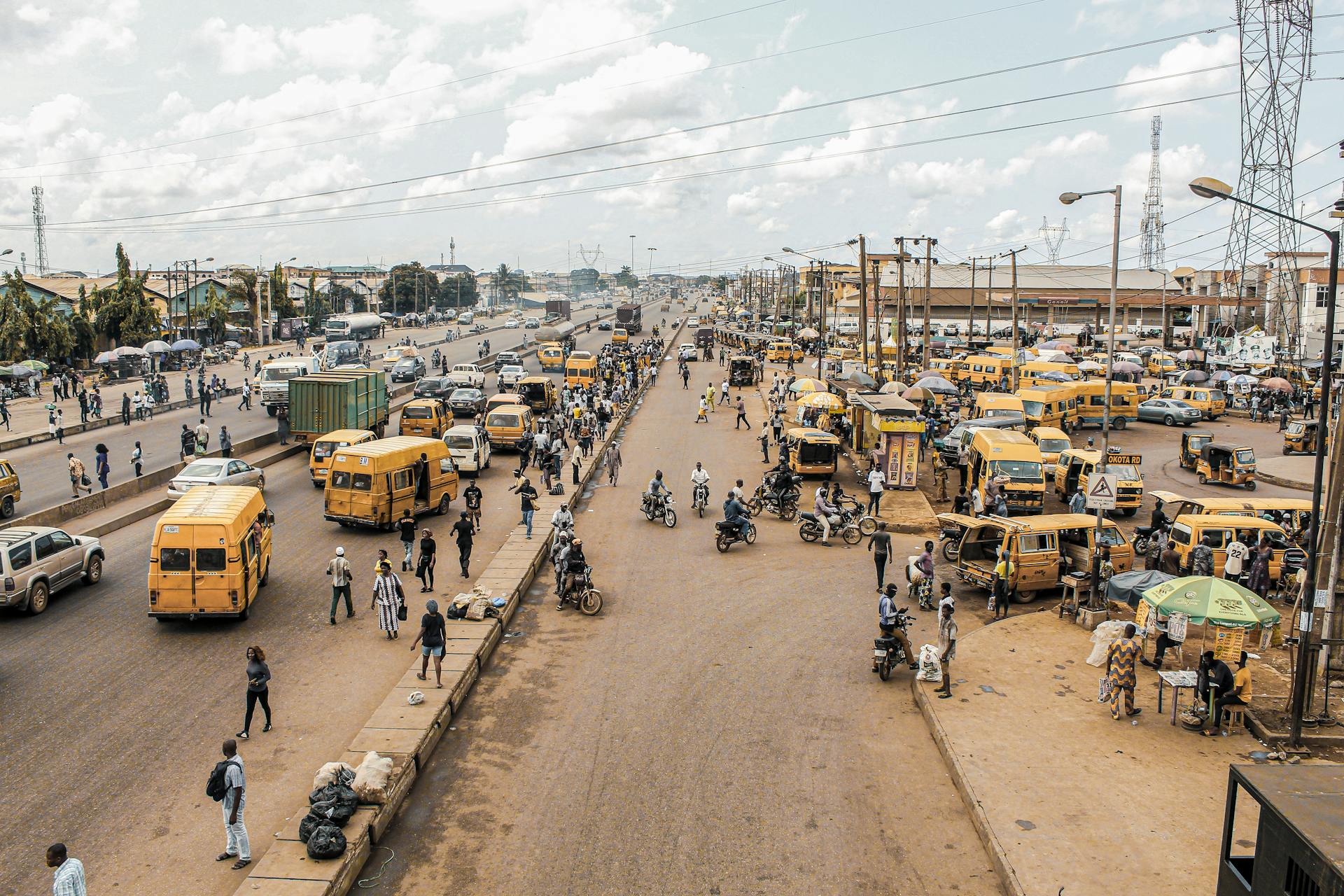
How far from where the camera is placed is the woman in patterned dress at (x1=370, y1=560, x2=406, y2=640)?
51.0ft

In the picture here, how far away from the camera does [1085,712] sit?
1298cm

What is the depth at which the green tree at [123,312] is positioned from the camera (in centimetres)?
6406

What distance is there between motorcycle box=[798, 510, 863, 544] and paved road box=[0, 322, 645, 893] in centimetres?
802

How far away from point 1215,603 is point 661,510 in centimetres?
1384

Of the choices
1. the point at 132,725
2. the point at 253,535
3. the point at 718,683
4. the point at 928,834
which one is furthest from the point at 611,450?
the point at 928,834

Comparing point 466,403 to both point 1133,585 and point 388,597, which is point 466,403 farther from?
point 1133,585

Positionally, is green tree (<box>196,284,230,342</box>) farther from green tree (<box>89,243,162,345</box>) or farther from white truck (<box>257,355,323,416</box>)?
white truck (<box>257,355,323,416</box>)

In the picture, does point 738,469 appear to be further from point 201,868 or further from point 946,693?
point 201,868

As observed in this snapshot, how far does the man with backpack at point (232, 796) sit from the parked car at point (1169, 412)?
47.0 meters

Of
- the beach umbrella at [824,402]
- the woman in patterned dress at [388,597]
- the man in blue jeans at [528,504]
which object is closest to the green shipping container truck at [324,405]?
the man in blue jeans at [528,504]

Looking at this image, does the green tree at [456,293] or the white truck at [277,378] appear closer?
the white truck at [277,378]

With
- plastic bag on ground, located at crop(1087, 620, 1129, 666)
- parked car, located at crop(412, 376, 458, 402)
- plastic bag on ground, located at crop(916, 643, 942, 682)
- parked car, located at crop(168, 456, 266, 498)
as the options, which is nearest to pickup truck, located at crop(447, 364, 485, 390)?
parked car, located at crop(412, 376, 458, 402)

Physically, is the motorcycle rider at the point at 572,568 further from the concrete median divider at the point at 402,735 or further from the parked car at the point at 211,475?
the parked car at the point at 211,475

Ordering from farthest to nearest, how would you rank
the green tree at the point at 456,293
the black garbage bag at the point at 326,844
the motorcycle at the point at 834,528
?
the green tree at the point at 456,293
the motorcycle at the point at 834,528
the black garbage bag at the point at 326,844
